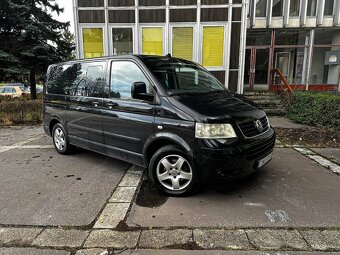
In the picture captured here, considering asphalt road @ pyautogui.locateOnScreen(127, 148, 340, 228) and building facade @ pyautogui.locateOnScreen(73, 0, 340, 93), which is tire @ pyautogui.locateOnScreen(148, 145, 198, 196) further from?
building facade @ pyautogui.locateOnScreen(73, 0, 340, 93)

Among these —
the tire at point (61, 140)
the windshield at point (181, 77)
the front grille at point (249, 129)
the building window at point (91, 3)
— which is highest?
the building window at point (91, 3)

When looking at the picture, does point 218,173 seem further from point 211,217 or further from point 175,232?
point 175,232

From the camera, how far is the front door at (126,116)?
3818mm

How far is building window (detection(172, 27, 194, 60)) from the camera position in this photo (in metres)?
11.0

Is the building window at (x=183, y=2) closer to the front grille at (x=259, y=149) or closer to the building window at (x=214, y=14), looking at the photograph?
the building window at (x=214, y=14)

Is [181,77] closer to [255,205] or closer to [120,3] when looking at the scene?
[255,205]

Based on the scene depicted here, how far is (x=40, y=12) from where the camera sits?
44.2ft

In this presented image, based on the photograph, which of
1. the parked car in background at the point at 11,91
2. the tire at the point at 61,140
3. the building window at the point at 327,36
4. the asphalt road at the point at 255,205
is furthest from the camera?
the parked car in background at the point at 11,91

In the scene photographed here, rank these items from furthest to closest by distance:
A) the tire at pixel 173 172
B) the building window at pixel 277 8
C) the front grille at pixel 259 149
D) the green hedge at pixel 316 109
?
the building window at pixel 277 8 < the green hedge at pixel 316 109 < the tire at pixel 173 172 < the front grille at pixel 259 149

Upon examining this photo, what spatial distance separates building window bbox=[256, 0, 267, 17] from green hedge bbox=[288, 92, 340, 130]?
6856 mm

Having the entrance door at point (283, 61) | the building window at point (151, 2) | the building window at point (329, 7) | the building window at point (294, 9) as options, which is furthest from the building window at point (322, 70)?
the building window at point (151, 2)

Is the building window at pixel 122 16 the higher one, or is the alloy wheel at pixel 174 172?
the building window at pixel 122 16

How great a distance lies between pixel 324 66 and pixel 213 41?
334 inches

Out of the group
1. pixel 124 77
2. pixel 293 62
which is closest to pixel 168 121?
pixel 124 77
